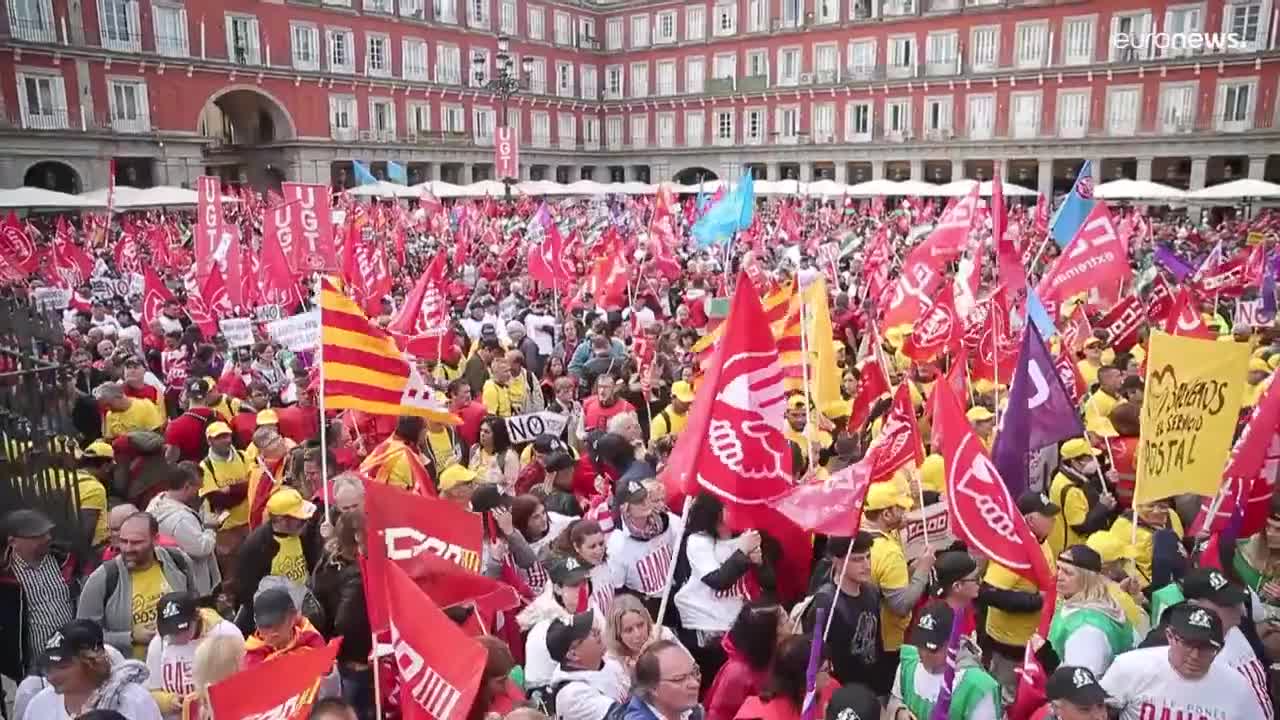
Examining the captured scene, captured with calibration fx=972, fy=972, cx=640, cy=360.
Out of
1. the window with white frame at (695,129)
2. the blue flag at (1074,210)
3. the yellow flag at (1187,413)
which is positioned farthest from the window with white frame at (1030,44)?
the yellow flag at (1187,413)

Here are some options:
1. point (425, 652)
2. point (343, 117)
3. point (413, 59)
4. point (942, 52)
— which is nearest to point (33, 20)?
point (343, 117)

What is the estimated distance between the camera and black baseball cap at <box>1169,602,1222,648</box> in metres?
3.69

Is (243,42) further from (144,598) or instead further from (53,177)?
(144,598)

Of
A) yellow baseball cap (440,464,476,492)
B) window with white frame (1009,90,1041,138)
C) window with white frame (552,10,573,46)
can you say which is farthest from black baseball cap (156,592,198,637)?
window with white frame (552,10,573,46)

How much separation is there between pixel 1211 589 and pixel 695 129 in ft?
171

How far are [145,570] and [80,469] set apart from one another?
8.33ft

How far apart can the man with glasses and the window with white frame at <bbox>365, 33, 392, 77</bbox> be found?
153 feet

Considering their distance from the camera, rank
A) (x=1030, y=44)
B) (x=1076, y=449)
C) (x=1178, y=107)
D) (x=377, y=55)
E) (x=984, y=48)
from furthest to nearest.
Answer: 1. (x=377, y=55)
2. (x=984, y=48)
3. (x=1030, y=44)
4. (x=1178, y=107)
5. (x=1076, y=449)

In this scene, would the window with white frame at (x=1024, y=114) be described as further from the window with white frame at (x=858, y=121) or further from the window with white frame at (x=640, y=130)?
the window with white frame at (x=640, y=130)

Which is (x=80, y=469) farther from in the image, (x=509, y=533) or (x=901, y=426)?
(x=901, y=426)

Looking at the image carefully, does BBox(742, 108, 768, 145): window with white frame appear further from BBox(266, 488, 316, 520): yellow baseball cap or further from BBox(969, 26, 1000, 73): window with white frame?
BBox(266, 488, 316, 520): yellow baseball cap

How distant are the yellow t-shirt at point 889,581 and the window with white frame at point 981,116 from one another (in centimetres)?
4349

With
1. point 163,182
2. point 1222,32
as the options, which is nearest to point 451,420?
point 163,182

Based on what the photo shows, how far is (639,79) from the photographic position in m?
56.5
